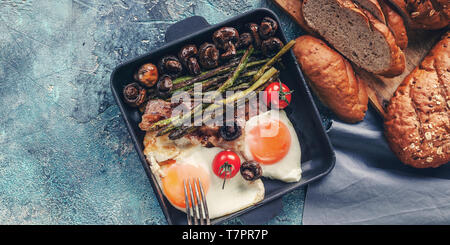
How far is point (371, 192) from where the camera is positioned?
12.1ft

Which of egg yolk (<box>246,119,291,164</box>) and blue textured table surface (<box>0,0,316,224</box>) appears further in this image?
blue textured table surface (<box>0,0,316,224</box>)

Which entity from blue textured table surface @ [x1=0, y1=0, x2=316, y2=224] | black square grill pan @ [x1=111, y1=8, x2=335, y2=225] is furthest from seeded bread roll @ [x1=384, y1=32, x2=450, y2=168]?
blue textured table surface @ [x1=0, y1=0, x2=316, y2=224]

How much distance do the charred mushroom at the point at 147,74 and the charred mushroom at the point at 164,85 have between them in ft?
0.23

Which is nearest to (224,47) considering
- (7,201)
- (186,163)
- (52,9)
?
(186,163)

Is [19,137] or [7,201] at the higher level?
[19,137]

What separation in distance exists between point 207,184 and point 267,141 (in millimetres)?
737

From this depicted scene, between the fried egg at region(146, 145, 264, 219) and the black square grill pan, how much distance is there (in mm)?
90

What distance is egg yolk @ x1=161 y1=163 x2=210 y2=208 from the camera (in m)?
3.39

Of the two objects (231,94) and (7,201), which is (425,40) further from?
(7,201)

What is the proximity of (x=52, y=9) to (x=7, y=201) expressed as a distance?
2.07 meters

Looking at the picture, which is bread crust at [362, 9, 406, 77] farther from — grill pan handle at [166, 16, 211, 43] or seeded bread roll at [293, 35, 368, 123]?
grill pan handle at [166, 16, 211, 43]

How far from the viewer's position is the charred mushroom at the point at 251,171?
3303mm
